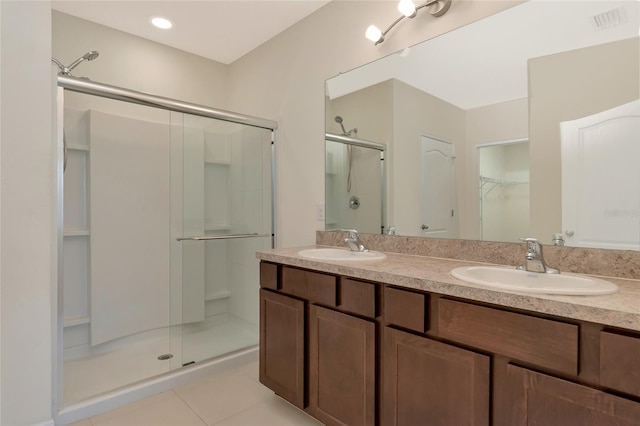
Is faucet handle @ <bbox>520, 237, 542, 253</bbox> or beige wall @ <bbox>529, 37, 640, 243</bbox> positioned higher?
beige wall @ <bbox>529, 37, 640, 243</bbox>

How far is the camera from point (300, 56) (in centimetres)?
258

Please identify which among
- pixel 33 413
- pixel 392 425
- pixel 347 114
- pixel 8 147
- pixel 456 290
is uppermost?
pixel 347 114

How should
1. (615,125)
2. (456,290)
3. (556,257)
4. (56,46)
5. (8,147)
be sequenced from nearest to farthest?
(456,290) → (615,125) → (556,257) → (8,147) → (56,46)

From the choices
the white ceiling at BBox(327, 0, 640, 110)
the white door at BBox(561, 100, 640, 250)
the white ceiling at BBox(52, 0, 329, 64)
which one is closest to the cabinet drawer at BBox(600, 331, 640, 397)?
the white door at BBox(561, 100, 640, 250)

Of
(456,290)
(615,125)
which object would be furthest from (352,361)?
(615,125)

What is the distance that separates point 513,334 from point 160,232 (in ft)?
8.72

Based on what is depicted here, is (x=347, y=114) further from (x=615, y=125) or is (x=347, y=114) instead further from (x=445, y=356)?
(x=445, y=356)

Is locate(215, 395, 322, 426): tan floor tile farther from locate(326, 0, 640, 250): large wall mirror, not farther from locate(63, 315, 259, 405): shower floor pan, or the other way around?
locate(326, 0, 640, 250): large wall mirror

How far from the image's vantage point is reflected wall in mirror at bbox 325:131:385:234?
2.12 m

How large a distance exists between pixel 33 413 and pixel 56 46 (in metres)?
2.44

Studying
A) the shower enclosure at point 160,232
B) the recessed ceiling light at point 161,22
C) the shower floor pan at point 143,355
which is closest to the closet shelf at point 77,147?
the shower enclosure at point 160,232

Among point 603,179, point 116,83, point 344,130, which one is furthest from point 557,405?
point 116,83

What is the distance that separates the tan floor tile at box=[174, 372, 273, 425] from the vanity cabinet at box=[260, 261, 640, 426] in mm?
199

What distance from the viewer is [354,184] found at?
228cm
